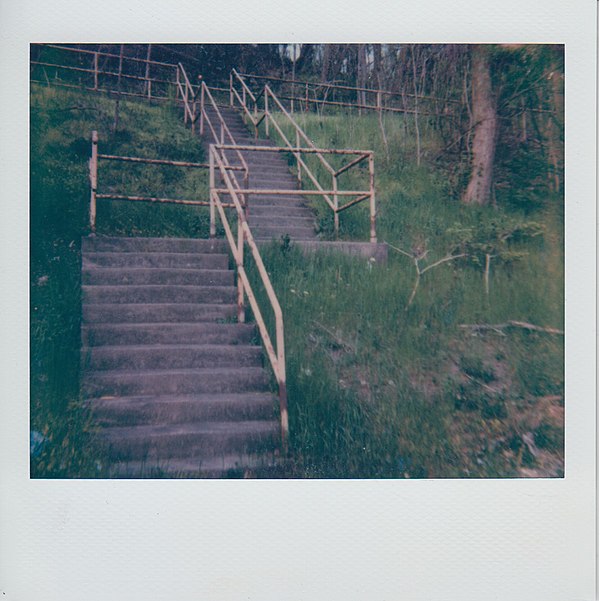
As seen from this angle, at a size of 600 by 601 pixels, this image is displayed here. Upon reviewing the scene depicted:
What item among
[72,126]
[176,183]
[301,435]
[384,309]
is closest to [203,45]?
[72,126]

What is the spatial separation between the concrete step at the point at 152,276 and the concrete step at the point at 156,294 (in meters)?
0.12

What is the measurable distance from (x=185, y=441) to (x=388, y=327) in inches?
76.6

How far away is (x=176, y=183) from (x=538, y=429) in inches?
177

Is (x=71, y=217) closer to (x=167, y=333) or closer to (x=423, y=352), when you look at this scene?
(x=167, y=333)

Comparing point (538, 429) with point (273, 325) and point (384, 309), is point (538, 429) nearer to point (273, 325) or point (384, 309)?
point (384, 309)

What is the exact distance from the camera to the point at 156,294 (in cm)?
407

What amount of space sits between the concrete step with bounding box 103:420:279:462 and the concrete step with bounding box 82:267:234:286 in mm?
1417

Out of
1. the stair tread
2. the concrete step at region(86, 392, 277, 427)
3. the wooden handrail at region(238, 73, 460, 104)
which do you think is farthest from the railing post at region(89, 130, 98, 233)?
the stair tread

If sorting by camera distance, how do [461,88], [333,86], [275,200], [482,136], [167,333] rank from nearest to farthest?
[167,333] → [461,88] → [482,136] → [275,200] → [333,86]

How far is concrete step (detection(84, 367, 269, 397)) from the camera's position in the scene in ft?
11.3

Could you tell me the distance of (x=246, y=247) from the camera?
15.9 feet

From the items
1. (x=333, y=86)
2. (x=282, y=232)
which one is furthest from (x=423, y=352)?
(x=333, y=86)

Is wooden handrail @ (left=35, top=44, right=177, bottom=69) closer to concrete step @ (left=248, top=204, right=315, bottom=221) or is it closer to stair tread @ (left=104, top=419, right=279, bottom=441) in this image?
concrete step @ (left=248, top=204, right=315, bottom=221)

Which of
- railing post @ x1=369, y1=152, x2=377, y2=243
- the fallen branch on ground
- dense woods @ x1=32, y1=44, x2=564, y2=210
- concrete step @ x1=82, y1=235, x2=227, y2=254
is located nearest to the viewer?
the fallen branch on ground
